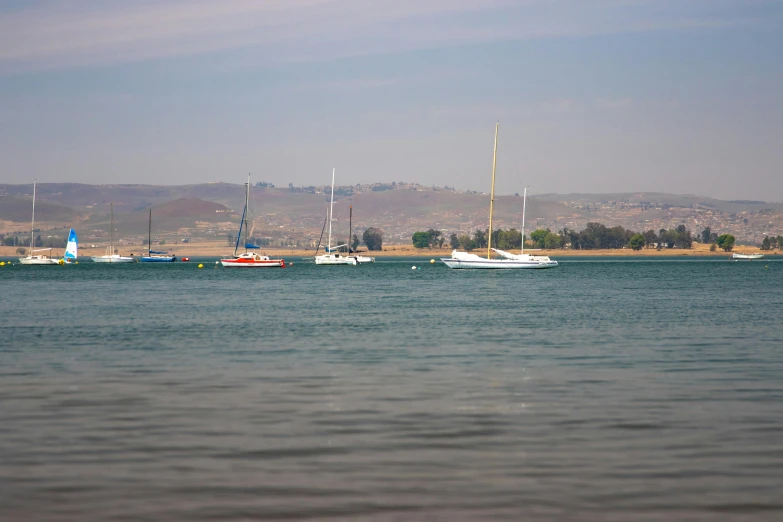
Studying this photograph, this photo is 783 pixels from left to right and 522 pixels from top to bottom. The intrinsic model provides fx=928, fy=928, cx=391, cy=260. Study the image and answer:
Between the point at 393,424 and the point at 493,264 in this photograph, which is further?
the point at 493,264

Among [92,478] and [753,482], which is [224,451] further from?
[753,482]

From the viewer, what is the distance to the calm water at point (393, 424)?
45.4ft

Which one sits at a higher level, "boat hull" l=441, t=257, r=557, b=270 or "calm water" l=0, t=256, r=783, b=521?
"boat hull" l=441, t=257, r=557, b=270

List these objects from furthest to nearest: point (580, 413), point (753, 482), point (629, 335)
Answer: point (629, 335)
point (580, 413)
point (753, 482)

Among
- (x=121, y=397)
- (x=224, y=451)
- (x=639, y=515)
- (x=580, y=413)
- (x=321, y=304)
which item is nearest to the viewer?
(x=639, y=515)

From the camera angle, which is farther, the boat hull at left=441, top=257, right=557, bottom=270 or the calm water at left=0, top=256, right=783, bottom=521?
the boat hull at left=441, top=257, right=557, bottom=270

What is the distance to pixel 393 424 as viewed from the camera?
19953 millimetres

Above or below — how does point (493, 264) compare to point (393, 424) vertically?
above

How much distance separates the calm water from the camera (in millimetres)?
13844

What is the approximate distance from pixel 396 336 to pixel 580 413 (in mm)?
19801

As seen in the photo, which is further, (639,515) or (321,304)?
(321,304)

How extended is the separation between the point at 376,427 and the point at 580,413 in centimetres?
485

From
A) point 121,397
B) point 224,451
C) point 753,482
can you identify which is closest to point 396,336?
point 121,397

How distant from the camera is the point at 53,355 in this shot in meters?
33.6
